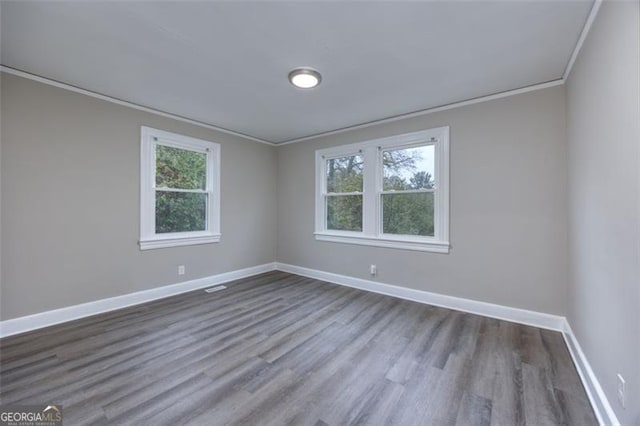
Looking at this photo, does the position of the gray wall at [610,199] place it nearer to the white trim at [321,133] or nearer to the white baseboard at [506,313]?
Answer: the white baseboard at [506,313]

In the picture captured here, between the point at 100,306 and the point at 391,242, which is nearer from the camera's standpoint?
the point at 100,306

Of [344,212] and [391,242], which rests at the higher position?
[344,212]

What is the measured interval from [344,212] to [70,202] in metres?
3.42

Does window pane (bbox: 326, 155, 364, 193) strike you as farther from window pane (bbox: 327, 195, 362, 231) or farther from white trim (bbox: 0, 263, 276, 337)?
white trim (bbox: 0, 263, 276, 337)

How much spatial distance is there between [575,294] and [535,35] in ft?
6.96

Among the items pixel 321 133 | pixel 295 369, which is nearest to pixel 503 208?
pixel 295 369

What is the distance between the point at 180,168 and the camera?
383cm

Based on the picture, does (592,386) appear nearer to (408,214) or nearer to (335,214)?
(408,214)

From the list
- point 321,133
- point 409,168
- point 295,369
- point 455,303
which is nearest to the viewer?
point 295,369

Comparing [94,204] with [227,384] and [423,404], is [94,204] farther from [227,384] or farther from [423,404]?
[423,404]

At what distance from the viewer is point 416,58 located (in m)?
2.27

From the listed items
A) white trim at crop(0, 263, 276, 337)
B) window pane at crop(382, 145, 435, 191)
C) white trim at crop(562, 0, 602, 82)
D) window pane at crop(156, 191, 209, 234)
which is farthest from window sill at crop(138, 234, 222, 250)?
white trim at crop(562, 0, 602, 82)

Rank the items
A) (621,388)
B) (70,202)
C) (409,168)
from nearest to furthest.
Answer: (621,388) < (70,202) < (409,168)

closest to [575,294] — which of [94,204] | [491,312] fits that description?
[491,312]
